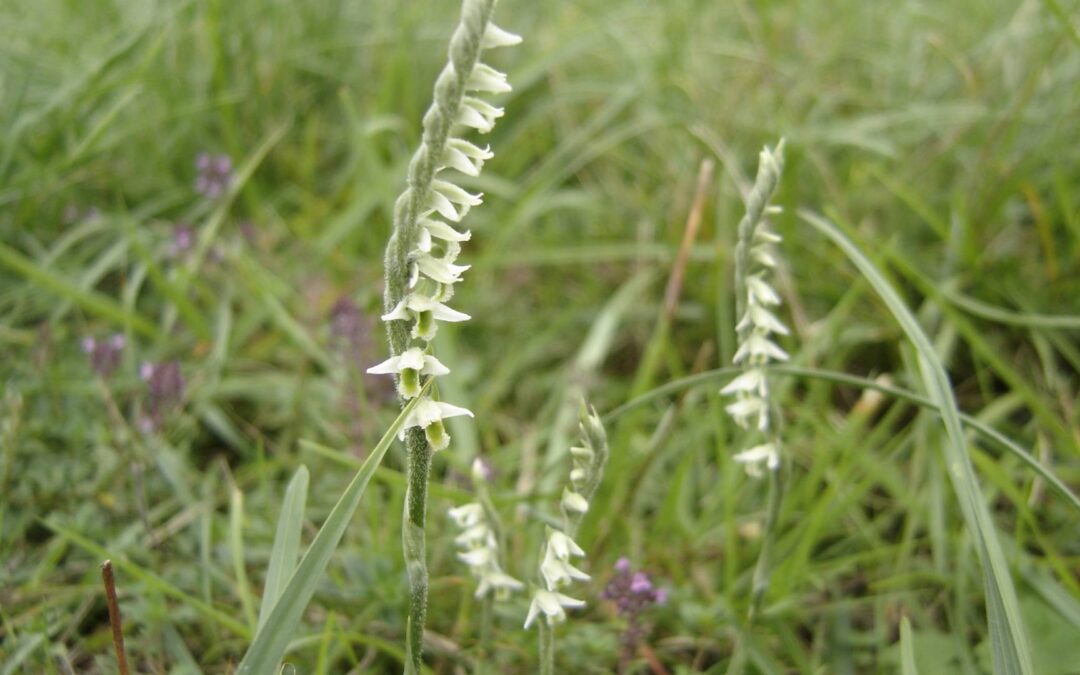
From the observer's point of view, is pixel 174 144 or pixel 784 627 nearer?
pixel 784 627

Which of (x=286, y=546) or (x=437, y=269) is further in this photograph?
(x=286, y=546)

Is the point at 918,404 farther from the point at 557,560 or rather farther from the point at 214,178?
the point at 214,178

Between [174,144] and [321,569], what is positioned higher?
[174,144]

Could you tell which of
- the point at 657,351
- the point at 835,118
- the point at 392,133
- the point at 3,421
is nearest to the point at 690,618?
the point at 657,351

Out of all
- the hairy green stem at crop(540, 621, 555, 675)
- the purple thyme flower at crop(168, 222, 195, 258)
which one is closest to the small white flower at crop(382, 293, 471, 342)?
the hairy green stem at crop(540, 621, 555, 675)

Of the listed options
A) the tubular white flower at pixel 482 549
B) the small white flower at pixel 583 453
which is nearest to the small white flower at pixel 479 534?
the tubular white flower at pixel 482 549

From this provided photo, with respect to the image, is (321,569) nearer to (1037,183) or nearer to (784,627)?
(784,627)

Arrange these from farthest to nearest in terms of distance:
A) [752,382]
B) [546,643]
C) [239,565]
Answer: [239,565], [752,382], [546,643]

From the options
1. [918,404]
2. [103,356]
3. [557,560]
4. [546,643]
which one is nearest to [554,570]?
[557,560]
